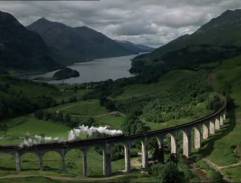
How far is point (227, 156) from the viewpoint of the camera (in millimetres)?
116750

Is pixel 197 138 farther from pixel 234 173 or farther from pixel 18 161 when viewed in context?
pixel 18 161

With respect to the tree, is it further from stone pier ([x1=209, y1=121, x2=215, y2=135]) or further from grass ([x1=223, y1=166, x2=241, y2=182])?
stone pier ([x1=209, y1=121, x2=215, y2=135])

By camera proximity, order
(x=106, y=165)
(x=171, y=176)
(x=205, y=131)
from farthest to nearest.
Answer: (x=205, y=131), (x=106, y=165), (x=171, y=176)

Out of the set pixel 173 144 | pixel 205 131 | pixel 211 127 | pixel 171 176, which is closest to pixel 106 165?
pixel 171 176

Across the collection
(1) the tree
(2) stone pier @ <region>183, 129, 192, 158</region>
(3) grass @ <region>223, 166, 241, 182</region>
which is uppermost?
(2) stone pier @ <region>183, 129, 192, 158</region>

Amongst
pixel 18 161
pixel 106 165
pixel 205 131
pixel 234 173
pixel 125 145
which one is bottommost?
pixel 234 173

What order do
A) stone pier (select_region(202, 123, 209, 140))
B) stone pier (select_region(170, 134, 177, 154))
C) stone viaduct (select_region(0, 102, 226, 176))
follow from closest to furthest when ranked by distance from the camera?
stone viaduct (select_region(0, 102, 226, 176)), stone pier (select_region(170, 134, 177, 154)), stone pier (select_region(202, 123, 209, 140))

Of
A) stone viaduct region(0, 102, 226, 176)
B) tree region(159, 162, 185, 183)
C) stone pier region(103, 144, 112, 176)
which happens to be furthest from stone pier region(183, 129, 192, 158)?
tree region(159, 162, 185, 183)

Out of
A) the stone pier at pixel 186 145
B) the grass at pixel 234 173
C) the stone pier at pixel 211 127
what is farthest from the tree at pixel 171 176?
the stone pier at pixel 211 127

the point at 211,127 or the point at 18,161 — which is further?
the point at 211,127

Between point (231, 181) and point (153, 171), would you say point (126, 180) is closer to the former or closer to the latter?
point (153, 171)

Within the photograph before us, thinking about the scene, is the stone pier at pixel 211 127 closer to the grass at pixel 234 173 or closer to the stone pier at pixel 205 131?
the stone pier at pixel 205 131

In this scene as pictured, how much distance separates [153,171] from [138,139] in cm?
1419

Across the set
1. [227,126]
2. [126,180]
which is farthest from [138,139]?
[227,126]
